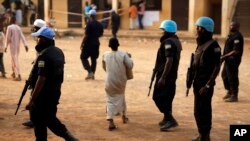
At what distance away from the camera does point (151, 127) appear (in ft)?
24.6

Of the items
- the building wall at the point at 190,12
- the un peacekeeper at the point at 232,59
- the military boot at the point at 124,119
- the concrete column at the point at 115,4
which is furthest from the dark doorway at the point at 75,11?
the military boot at the point at 124,119

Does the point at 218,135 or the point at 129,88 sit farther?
the point at 129,88

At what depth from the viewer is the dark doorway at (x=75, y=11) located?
2852 cm

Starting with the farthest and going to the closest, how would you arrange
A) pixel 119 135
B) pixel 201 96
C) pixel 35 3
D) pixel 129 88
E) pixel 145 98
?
pixel 35 3, pixel 129 88, pixel 145 98, pixel 119 135, pixel 201 96

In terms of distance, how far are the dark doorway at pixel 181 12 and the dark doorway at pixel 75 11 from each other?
5.81 m

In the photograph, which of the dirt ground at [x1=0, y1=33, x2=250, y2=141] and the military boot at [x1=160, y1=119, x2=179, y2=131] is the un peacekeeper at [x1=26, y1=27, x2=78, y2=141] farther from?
the military boot at [x1=160, y1=119, x2=179, y2=131]

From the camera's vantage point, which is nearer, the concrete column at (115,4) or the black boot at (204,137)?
the black boot at (204,137)

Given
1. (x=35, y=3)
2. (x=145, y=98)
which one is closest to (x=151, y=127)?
(x=145, y=98)

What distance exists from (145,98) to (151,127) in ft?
8.28

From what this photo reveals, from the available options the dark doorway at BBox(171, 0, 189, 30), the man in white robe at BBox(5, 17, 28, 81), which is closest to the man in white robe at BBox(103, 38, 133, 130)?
the man in white robe at BBox(5, 17, 28, 81)

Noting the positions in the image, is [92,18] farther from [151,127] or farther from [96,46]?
[151,127]

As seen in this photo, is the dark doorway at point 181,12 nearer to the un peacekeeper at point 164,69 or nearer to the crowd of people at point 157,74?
the crowd of people at point 157,74

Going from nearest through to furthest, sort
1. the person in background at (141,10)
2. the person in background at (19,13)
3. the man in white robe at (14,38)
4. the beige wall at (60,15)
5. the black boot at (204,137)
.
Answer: the black boot at (204,137) < the man in white robe at (14,38) < the person in background at (141,10) < the person in background at (19,13) < the beige wall at (60,15)

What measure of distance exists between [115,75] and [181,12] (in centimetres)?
1953
